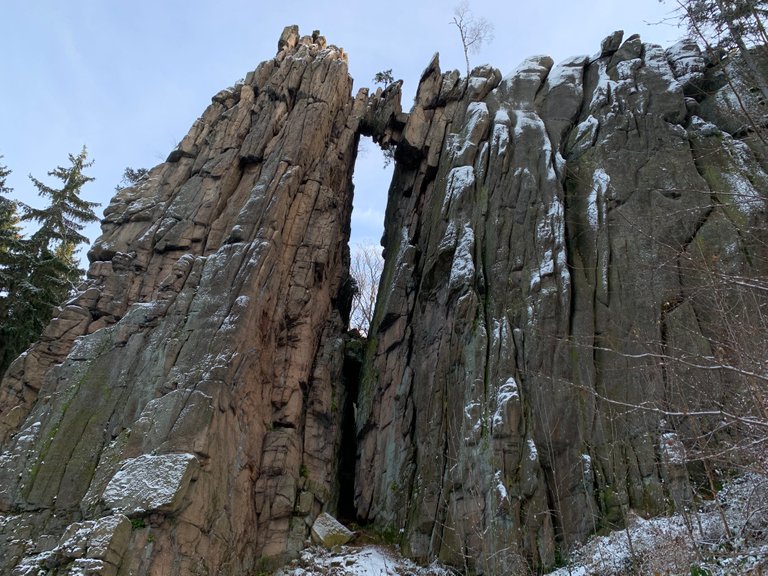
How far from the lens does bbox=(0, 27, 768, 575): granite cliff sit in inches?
649

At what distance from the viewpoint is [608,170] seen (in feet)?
78.0

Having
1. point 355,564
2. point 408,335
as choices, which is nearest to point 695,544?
point 355,564

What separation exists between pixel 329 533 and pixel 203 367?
22.6 ft

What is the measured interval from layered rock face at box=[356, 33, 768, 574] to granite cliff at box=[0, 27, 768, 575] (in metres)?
0.09

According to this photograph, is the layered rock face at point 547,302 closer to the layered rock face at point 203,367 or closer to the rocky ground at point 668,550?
the rocky ground at point 668,550

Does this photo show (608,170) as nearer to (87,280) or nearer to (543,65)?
(543,65)

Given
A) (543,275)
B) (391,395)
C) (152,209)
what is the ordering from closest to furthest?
(543,275), (391,395), (152,209)

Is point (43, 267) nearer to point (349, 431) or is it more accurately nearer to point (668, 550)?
point (349, 431)

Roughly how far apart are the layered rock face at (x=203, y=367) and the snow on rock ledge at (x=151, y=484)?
0.14 ft

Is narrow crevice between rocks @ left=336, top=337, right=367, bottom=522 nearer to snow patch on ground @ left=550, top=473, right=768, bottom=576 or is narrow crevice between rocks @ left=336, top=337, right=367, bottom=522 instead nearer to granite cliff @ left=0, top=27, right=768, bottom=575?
granite cliff @ left=0, top=27, right=768, bottom=575

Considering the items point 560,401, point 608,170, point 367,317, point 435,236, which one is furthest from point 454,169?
point 367,317

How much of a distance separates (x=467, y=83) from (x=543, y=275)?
14.4 meters

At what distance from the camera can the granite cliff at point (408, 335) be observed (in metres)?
16.5

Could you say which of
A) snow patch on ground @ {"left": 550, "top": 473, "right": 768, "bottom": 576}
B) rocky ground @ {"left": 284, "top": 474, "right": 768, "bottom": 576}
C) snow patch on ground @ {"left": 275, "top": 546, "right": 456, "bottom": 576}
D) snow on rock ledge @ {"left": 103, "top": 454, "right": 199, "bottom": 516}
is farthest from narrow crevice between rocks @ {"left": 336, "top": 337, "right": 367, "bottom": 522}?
snow patch on ground @ {"left": 550, "top": 473, "right": 768, "bottom": 576}
